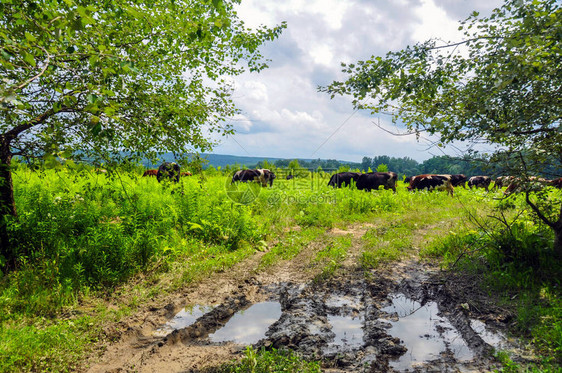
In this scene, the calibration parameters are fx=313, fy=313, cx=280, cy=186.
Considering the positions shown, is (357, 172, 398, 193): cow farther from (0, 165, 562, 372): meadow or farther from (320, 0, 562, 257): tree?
(320, 0, 562, 257): tree

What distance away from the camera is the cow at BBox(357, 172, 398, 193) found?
19125mm

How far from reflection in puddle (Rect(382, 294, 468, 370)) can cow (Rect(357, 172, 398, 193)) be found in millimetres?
14678

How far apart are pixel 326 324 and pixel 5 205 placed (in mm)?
5657

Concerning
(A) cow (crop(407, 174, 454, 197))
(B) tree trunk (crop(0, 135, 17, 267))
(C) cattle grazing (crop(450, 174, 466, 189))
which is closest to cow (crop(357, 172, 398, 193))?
(A) cow (crop(407, 174, 454, 197))

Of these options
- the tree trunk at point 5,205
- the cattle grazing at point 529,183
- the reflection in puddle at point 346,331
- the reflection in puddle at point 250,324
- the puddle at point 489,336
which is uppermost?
the cattle grazing at point 529,183

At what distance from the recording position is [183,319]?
455 cm

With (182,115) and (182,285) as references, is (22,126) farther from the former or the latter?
(182,285)

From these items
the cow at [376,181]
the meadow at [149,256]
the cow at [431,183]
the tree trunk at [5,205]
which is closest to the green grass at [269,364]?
the meadow at [149,256]

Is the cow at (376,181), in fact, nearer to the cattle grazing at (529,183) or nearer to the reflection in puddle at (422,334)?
the cattle grazing at (529,183)

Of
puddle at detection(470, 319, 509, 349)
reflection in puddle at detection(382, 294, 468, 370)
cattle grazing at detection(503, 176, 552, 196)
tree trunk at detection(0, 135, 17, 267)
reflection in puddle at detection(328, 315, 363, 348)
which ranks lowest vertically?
reflection in puddle at detection(328, 315, 363, 348)

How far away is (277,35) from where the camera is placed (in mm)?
7789

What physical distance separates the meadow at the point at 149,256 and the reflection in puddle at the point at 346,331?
1016mm

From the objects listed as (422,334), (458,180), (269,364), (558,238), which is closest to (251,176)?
(558,238)

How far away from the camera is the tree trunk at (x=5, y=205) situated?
5.16 metres
